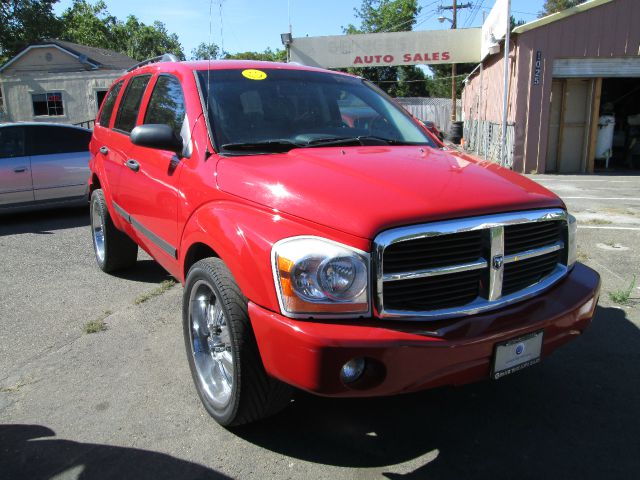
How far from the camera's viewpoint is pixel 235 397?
2629 millimetres

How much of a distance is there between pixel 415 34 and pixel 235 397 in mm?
20518

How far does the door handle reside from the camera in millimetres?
4105

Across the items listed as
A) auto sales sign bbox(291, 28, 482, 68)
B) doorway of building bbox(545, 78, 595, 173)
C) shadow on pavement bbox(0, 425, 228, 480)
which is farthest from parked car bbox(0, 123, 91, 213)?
auto sales sign bbox(291, 28, 482, 68)

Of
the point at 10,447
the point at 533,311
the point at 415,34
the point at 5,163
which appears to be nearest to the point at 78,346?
the point at 10,447

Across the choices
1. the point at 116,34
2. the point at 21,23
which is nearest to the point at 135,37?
the point at 116,34

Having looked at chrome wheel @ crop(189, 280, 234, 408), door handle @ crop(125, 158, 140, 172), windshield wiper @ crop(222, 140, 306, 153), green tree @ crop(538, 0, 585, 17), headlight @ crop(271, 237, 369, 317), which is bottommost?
chrome wheel @ crop(189, 280, 234, 408)

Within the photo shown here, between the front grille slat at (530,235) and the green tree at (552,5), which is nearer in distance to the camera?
the front grille slat at (530,235)

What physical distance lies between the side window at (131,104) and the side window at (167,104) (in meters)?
0.35

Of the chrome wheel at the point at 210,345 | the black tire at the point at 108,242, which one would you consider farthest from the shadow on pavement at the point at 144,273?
the chrome wheel at the point at 210,345

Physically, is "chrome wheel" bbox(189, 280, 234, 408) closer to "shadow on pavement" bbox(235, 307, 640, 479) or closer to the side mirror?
"shadow on pavement" bbox(235, 307, 640, 479)

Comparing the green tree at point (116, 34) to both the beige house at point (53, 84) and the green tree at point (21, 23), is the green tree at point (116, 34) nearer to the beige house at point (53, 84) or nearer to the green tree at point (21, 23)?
the green tree at point (21, 23)

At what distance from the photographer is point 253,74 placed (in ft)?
12.3

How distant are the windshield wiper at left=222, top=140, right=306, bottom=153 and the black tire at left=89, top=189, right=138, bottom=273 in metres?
2.62

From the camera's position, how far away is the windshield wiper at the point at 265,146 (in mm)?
3148
